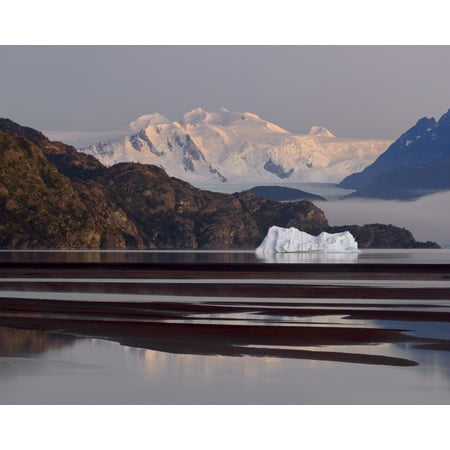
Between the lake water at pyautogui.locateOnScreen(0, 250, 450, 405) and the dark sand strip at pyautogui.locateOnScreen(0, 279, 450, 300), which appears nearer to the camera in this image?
the lake water at pyautogui.locateOnScreen(0, 250, 450, 405)

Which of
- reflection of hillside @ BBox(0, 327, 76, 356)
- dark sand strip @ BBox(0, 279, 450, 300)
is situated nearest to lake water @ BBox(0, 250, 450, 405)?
reflection of hillside @ BBox(0, 327, 76, 356)

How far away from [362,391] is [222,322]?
18.4 meters

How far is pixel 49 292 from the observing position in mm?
67500

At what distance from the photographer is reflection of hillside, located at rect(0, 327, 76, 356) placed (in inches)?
1358

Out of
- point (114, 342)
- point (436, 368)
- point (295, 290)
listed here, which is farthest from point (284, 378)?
point (295, 290)

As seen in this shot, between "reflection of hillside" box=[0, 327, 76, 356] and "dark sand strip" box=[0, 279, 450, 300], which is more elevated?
"dark sand strip" box=[0, 279, 450, 300]

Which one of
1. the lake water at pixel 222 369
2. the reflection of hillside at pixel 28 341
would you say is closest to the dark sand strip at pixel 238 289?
the lake water at pixel 222 369

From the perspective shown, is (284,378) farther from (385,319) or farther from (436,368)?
(385,319)

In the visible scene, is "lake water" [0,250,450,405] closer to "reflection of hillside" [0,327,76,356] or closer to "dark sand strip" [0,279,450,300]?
"reflection of hillside" [0,327,76,356]

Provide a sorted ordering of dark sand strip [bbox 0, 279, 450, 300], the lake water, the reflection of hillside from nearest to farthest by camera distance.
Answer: the lake water → the reflection of hillside → dark sand strip [bbox 0, 279, 450, 300]

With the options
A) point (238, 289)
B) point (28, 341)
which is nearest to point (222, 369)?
point (28, 341)
